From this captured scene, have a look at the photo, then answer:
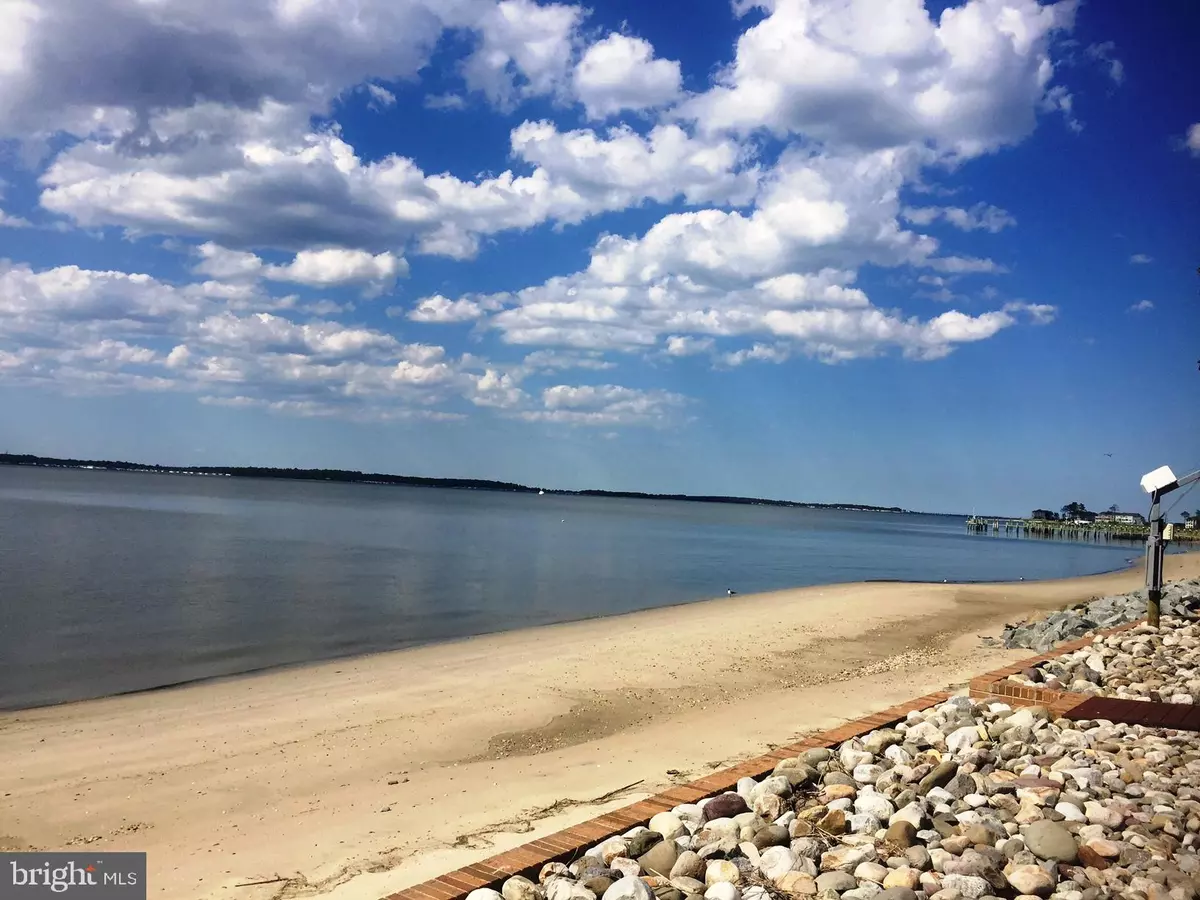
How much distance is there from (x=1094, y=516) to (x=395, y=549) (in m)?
160

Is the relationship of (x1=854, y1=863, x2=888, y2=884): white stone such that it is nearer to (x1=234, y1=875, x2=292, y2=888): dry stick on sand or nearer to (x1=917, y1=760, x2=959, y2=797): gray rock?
(x1=917, y1=760, x2=959, y2=797): gray rock

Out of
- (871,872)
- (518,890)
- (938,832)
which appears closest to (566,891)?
(518,890)

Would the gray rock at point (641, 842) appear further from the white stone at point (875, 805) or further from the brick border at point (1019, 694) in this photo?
the brick border at point (1019, 694)

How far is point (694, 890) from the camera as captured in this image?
3.83 meters

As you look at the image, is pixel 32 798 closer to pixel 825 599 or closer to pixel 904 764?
pixel 904 764

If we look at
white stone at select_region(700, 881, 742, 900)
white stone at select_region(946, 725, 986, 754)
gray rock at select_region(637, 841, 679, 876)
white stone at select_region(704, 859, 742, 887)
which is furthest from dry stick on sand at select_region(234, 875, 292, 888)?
white stone at select_region(946, 725, 986, 754)

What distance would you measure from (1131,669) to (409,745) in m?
6.99

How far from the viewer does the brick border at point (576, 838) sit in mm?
3820

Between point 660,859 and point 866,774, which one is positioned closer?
point 660,859

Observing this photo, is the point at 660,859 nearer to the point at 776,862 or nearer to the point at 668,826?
the point at 668,826

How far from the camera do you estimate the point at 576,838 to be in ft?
14.1

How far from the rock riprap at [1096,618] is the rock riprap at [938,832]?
781 centimetres

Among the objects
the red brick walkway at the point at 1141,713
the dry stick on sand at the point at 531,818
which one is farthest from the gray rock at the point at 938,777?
the dry stick on sand at the point at 531,818

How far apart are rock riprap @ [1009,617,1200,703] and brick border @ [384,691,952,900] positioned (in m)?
2.73
